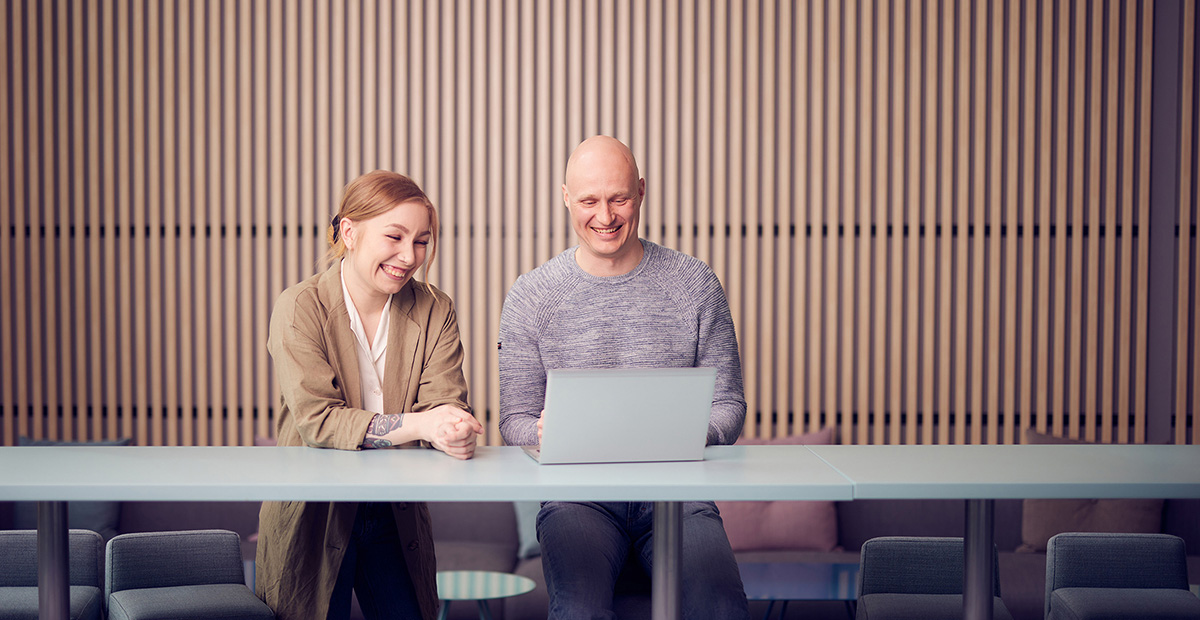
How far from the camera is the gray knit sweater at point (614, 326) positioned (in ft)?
8.14

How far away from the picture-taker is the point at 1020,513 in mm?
4070

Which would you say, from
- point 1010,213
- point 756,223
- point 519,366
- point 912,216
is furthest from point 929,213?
point 519,366

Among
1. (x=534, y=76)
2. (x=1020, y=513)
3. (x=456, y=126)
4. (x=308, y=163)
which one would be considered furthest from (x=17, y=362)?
(x=1020, y=513)

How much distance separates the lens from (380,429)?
2066mm

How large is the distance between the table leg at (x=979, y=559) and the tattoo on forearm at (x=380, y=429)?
1168mm

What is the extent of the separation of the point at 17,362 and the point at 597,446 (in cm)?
393

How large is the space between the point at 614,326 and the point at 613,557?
63 cm

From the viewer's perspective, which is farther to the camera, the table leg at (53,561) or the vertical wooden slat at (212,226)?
the vertical wooden slat at (212,226)

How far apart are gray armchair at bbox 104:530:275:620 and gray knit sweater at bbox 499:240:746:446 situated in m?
0.75

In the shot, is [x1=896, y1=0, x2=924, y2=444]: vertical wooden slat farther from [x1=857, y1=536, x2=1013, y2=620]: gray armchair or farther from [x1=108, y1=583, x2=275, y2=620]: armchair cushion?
[x1=108, y1=583, x2=275, y2=620]: armchair cushion

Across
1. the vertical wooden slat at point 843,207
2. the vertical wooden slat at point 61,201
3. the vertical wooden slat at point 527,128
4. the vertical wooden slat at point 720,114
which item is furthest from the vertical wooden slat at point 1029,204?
the vertical wooden slat at point 61,201

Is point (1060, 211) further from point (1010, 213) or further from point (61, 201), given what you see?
point (61, 201)

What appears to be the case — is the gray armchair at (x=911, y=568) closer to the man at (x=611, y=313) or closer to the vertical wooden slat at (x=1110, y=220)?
the man at (x=611, y=313)

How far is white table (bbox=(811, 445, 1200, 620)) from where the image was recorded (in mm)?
1711
